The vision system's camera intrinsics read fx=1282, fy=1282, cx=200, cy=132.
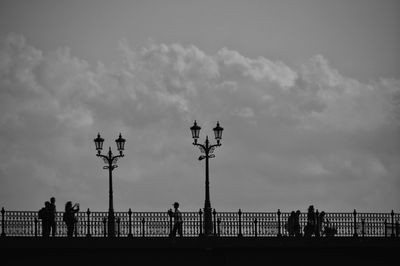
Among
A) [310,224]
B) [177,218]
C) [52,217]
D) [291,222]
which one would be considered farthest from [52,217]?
[310,224]

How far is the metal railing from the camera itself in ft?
179

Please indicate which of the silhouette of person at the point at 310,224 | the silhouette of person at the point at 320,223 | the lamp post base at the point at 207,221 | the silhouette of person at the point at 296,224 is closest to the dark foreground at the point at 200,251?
the lamp post base at the point at 207,221

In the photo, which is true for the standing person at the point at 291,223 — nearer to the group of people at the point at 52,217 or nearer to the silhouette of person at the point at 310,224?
the silhouette of person at the point at 310,224

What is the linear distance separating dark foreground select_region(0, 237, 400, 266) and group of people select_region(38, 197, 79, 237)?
148 cm

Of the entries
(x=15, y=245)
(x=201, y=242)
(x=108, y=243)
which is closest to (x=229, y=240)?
(x=201, y=242)

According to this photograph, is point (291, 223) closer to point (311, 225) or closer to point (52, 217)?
point (311, 225)

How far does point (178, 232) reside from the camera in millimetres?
56719

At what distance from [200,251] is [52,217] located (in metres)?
6.50

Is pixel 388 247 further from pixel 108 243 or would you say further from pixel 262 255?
pixel 108 243

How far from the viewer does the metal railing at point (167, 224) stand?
54594mm

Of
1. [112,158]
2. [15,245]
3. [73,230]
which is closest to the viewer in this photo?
[15,245]

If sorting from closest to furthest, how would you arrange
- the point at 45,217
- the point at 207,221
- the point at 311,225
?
the point at 45,217 → the point at 207,221 → the point at 311,225

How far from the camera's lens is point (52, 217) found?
5469cm

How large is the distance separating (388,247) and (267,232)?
5495mm
